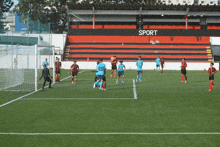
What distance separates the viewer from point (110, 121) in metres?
9.06

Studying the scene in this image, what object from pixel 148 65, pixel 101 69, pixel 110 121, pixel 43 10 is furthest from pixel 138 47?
pixel 110 121

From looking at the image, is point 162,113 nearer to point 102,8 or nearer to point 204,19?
point 102,8

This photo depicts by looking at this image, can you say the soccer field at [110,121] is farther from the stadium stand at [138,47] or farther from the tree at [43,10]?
the tree at [43,10]

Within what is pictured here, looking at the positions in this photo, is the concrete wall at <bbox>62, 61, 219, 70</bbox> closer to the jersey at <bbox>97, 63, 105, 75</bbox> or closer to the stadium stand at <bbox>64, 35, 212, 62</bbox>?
the stadium stand at <bbox>64, 35, 212, 62</bbox>

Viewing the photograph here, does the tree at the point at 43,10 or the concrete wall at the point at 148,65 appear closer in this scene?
the concrete wall at the point at 148,65

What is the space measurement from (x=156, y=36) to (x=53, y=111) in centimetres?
3991

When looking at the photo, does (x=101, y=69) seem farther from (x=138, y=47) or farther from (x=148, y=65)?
(x=138, y=47)

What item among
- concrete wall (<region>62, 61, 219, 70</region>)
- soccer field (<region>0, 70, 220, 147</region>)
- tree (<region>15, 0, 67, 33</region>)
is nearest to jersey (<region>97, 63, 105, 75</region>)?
soccer field (<region>0, 70, 220, 147</region>)

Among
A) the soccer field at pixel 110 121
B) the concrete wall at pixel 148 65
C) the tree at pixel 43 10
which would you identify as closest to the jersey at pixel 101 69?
the soccer field at pixel 110 121

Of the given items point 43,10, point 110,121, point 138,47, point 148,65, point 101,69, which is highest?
point 43,10

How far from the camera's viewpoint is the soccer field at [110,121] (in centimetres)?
700

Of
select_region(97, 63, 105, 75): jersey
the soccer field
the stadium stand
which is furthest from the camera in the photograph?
the stadium stand

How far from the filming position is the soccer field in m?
7.00

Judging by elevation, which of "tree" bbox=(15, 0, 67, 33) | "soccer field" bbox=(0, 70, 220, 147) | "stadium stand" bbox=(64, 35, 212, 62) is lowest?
"soccer field" bbox=(0, 70, 220, 147)
